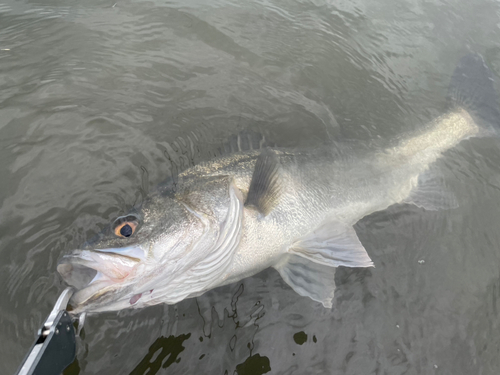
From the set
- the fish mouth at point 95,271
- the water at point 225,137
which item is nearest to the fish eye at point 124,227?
the fish mouth at point 95,271

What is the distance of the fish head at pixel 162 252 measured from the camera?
79.1 inches

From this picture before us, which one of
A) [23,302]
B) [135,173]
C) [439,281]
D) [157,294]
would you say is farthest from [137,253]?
[439,281]

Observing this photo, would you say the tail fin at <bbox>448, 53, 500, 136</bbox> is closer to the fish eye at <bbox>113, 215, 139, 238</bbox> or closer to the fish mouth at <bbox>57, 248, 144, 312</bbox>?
the fish eye at <bbox>113, 215, 139, 238</bbox>

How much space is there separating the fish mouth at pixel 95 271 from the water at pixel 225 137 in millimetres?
608

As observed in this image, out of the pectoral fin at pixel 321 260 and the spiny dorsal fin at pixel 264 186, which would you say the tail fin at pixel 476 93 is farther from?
the spiny dorsal fin at pixel 264 186

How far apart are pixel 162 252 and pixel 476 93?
4.77m

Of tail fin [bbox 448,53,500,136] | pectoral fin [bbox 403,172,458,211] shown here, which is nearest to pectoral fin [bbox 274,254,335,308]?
pectoral fin [bbox 403,172,458,211]

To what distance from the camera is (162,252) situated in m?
2.26

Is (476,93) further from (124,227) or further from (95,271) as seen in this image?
(95,271)

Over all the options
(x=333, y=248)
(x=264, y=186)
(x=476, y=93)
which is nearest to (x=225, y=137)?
(x=264, y=186)

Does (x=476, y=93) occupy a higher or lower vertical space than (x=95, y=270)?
higher

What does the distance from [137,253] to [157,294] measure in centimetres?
34

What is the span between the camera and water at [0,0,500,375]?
263cm

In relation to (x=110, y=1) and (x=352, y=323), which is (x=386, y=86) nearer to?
(x=352, y=323)
